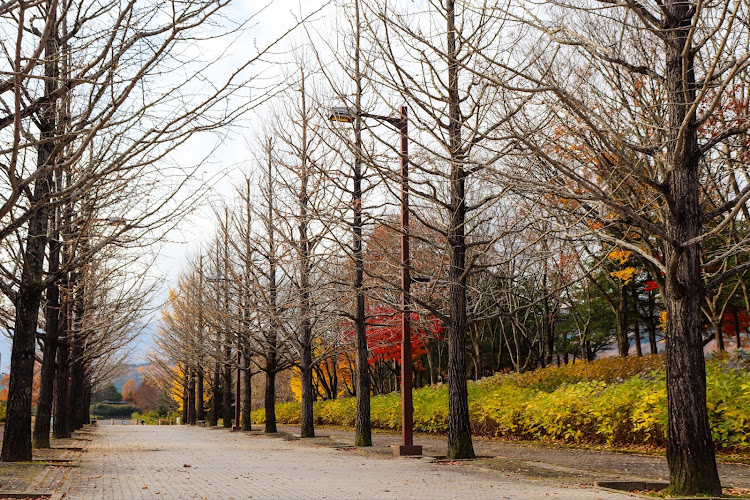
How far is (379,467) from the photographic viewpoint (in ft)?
40.4

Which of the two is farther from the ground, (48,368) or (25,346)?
(25,346)

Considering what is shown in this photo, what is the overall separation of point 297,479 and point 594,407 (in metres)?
7.28

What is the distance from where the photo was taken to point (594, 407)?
→ 14.8m

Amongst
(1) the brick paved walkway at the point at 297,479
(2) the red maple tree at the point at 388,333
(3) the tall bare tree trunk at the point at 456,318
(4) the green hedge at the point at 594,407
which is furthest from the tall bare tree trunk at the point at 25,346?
(2) the red maple tree at the point at 388,333

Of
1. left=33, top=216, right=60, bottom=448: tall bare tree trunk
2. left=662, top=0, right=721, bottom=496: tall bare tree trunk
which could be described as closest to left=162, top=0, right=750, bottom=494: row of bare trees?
left=662, top=0, right=721, bottom=496: tall bare tree trunk

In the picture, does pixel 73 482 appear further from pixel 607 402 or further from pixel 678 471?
pixel 607 402

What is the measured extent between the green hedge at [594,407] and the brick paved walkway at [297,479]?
13.9ft

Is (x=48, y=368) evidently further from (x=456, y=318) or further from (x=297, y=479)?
(x=456, y=318)

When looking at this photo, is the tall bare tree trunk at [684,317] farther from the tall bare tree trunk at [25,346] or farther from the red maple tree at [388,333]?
the red maple tree at [388,333]

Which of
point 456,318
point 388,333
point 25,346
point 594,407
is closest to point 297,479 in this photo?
point 456,318

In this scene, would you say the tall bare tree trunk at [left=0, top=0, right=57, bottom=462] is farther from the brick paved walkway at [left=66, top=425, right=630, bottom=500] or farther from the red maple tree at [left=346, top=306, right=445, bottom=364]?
the red maple tree at [left=346, top=306, right=445, bottom=364]

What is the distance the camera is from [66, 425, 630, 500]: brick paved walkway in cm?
859

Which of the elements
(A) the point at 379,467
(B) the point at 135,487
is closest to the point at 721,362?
(A) the point at 379,467

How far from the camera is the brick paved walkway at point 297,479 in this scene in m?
8.59
